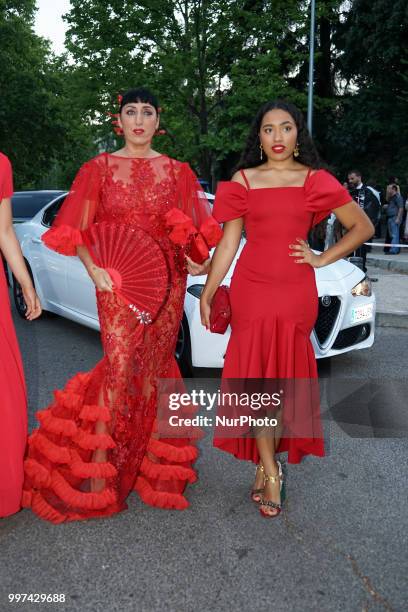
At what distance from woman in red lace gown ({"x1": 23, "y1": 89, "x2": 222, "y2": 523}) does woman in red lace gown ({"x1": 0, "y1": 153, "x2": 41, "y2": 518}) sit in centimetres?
16

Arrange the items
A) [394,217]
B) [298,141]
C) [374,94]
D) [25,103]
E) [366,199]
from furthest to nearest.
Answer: [25,103] < [374,94] < [394,217] < [366,199] < [298,141]

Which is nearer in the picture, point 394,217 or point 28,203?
point 28,203

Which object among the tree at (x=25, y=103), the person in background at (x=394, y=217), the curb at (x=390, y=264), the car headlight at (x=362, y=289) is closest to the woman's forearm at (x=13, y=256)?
the car headlight at (x=362, y=289)

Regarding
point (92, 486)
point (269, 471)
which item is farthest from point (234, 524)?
point (92, 486)

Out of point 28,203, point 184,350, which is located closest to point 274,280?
point 184,350

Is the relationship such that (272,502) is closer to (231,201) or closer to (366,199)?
(231,201)

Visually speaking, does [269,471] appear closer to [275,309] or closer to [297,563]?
[297,563]

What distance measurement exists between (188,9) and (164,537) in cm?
2000

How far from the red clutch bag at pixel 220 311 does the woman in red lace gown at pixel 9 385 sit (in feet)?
2.89

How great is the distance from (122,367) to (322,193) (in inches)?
51.3

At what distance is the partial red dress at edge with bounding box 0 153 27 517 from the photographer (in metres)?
2.98

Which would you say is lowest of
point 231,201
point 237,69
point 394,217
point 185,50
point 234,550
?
point 394,217

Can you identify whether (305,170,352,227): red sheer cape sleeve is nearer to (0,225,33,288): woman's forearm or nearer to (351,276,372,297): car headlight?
(0,225,33,288): woman's forearm

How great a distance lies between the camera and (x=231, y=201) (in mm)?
3090
